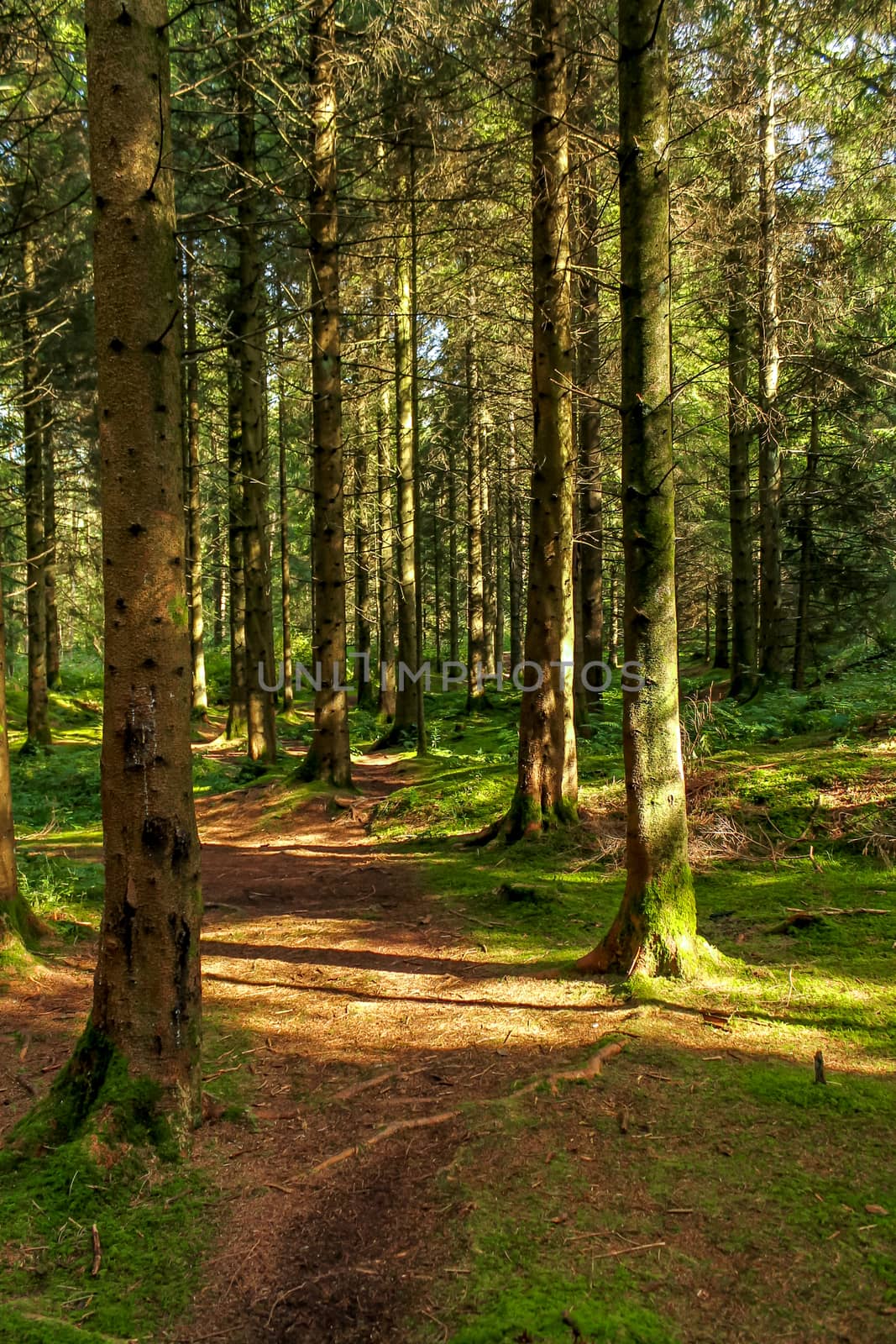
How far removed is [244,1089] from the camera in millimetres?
4035

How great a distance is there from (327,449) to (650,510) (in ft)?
25.5

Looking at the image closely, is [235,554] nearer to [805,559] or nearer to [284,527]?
[284,527]

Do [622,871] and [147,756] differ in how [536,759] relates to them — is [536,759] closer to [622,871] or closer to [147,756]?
[622,871]

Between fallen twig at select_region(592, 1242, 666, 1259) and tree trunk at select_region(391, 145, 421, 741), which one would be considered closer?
fallen twig at select_region(592, 1242, 666, 1259)

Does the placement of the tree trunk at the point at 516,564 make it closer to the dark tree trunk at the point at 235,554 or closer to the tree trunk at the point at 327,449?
the dark tree trunk at the point at 235,554

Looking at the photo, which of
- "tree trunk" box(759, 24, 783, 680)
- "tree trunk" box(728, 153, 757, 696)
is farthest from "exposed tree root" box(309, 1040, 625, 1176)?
"tree trunk" box(728, 153, 757, 696)

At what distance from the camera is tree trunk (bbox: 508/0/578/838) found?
7668 mm

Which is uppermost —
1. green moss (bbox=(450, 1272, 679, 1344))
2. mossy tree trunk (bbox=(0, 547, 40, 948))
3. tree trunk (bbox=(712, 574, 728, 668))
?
tree trunk (bbox=(712, 574, 728, 668))

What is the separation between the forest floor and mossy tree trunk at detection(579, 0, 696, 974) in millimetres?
481

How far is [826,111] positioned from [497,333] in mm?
7405

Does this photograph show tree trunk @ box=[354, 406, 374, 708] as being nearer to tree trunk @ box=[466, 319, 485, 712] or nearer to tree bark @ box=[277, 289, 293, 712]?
tree bark @ box=[277, 289, 293, 712]

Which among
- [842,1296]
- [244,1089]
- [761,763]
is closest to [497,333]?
[761,763]

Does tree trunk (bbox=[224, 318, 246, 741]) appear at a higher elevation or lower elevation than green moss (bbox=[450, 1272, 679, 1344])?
higher

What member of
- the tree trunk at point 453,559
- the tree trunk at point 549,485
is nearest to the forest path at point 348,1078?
the tree trunk at point 549,485
